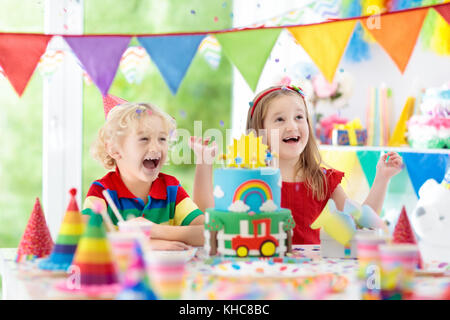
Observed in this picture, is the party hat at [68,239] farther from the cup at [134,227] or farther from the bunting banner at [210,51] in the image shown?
the bunting banner at [210,51]

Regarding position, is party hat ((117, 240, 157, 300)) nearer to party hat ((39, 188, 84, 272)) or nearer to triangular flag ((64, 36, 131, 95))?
party hat ((39, 188, 84, 272))

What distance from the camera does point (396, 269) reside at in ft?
3.07

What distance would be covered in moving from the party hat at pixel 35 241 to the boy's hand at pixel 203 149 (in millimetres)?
500

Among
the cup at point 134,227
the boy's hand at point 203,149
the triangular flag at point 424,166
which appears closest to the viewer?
the cup at point 134,227

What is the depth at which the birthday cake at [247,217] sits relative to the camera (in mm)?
1173

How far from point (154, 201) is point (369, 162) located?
5.25ft

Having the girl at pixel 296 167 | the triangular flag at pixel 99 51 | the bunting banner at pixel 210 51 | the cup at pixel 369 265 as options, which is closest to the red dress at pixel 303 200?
the girl at pixel 296 167

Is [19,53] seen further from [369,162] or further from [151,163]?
[369,162]

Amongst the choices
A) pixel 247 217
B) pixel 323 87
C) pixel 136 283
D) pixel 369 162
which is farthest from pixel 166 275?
pixel 323 87

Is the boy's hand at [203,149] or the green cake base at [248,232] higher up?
the boy's hand at [203,149]

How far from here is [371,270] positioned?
99 centimetres

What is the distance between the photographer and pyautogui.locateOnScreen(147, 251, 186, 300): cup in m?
0.88

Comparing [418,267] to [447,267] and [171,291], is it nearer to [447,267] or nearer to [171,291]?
[447,267]

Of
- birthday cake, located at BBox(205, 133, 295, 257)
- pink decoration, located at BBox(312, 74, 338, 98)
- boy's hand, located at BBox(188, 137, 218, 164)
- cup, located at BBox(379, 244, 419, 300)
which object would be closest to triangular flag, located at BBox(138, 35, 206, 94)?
boy's hand, located at BBox(188, 137, 218, 164)
